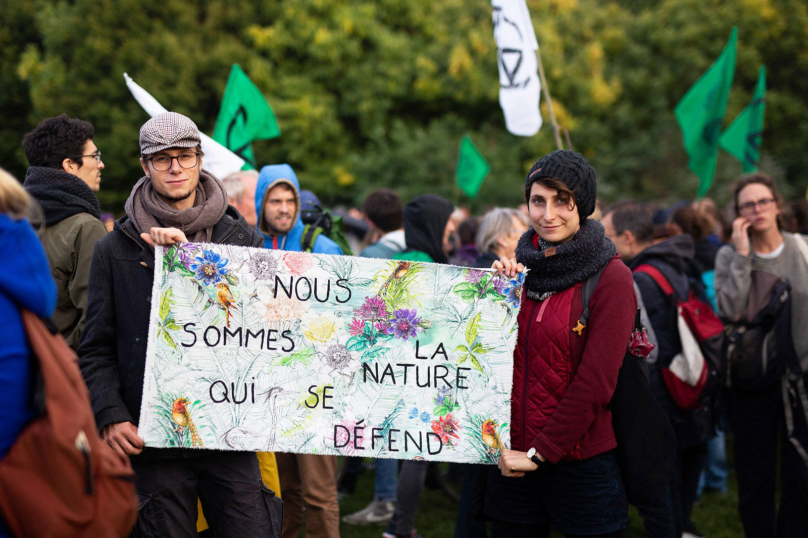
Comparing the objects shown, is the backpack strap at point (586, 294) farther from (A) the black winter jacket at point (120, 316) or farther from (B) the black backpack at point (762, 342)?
(B) the black backpack at point (762, 342)

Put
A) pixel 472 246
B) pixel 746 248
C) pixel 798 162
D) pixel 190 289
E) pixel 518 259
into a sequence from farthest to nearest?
pixel 798 162 → pixel 472 246 → pixel 746 248 → pixel 518 259 → pixel 190 289

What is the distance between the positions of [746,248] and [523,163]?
17323 millimetres

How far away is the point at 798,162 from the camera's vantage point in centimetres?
2064

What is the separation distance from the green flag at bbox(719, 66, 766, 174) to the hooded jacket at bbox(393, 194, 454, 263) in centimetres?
466

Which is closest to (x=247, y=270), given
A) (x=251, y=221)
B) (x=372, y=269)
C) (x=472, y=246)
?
(x=372, y=269)

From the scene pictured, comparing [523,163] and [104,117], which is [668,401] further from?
[523,163]

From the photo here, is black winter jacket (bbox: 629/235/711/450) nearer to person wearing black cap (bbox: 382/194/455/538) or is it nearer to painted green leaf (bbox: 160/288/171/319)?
person wearing black cap (bbox: 382/194/455/538)

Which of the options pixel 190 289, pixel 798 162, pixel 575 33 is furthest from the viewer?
pixel 575 33

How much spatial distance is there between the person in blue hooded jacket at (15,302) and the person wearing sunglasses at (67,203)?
1.59 m

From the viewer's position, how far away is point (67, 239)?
3365 millimetres

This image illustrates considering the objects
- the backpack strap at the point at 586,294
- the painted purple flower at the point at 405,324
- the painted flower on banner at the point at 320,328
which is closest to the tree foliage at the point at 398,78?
the painted flower on banner at the point at 320,328

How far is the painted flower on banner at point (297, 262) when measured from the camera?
2865 millimetres

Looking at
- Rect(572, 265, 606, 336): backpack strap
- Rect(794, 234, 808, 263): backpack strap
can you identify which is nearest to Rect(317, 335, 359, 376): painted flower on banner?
Rect(572, 265, 606, 336): backpack strap

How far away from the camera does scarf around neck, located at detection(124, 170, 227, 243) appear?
9.13 ft
